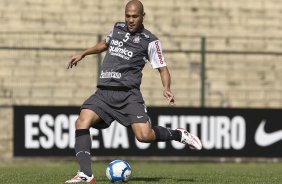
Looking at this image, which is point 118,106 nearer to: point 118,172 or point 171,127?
point 118,172

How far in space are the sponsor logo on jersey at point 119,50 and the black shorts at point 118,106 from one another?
16.4 inches

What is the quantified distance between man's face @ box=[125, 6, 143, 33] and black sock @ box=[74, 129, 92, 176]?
A: 1.31 m

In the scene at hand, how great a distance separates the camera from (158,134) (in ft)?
34.6

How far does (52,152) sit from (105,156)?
1.06 meters

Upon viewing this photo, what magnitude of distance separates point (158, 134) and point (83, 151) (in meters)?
1.11

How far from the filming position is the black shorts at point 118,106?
1016cm

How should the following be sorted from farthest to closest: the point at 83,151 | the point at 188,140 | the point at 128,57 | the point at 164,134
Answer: the point at 188,140, the point at 164,134, the point at 128,57, the point at 83,151

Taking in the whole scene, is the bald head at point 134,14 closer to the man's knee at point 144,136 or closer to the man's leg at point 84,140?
the man's leg at point 84,140

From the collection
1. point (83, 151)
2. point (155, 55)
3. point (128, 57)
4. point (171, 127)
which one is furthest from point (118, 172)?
point (171, 127)

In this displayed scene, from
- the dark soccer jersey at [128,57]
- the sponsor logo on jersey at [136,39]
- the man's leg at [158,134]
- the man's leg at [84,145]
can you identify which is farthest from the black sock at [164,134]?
the sponsor logo on jersey at [136,39]

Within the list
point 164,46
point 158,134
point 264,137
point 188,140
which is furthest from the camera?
point 164,46

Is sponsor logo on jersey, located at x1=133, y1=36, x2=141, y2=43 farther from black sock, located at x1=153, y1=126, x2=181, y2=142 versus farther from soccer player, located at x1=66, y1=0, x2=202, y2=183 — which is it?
black sock, located at x1=153, y1=126, x2=181, y2=142

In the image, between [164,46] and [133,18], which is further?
[164,46]

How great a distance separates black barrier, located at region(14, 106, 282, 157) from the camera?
17.1 m
